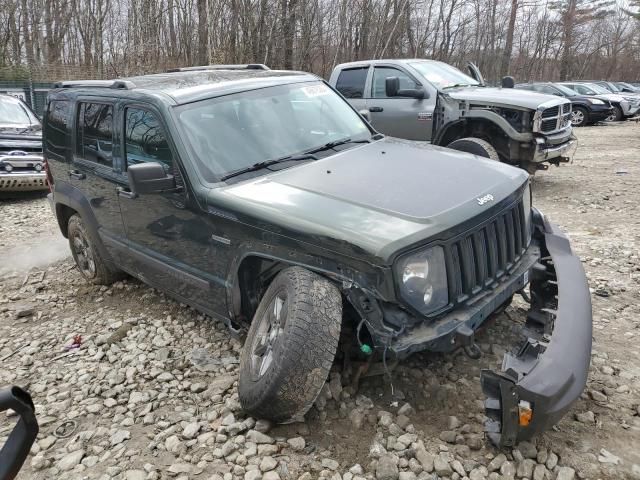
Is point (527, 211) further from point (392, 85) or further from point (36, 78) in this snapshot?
point (36, 78)

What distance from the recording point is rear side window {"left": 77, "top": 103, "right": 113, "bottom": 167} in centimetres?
421

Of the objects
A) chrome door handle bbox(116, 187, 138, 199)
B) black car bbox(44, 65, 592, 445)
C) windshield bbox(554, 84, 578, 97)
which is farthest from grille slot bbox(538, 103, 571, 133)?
windshield bbox(554, 84, 578, 97)

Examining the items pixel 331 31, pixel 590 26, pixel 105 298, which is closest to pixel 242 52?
pixel 331 31

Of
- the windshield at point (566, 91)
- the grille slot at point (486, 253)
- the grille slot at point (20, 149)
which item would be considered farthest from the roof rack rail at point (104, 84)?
the windshield at point (566, 91)

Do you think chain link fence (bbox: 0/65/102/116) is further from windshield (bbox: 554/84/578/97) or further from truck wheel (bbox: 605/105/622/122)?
truck wheel (bbox: 605/105/622/122)

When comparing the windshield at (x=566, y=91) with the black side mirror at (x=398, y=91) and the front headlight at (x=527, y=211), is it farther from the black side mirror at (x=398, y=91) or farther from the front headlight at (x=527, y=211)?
the front headlight at (x=527, y=211)

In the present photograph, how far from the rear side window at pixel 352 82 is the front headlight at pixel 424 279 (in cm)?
647

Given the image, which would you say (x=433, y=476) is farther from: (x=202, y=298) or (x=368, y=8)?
(x=368, y=8)

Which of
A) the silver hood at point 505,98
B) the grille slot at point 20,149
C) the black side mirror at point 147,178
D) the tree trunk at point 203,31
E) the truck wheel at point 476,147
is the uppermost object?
the tree trunk at point 203,31

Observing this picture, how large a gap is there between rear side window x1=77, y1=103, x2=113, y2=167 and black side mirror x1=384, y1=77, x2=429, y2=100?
14.9ft

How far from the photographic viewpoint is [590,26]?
149 ft

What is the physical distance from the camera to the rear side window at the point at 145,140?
11.8ft

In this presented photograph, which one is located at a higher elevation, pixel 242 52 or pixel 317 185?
pixel 242 52

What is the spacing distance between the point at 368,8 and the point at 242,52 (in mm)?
9196
